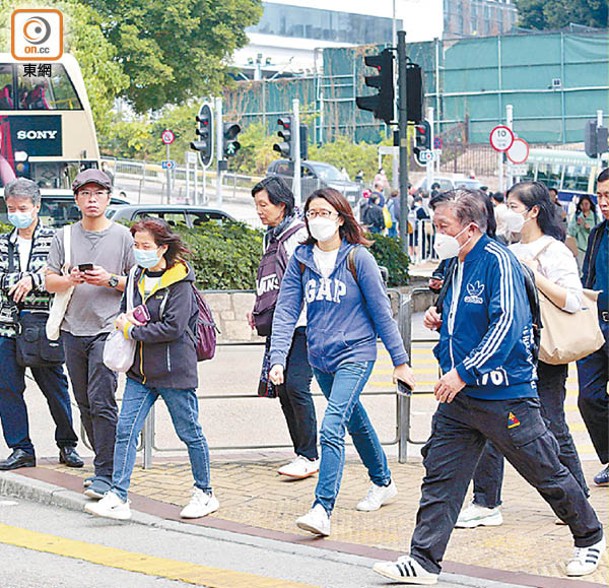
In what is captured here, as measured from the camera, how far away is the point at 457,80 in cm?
7062

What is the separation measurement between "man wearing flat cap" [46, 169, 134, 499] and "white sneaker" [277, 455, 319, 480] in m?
1.10

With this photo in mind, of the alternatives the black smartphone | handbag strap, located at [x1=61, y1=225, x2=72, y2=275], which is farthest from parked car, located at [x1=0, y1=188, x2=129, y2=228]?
the black smartphone

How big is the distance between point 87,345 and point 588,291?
2.78 metres

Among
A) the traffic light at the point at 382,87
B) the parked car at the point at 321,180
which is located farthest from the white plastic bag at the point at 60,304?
the parked car at the point at 321,180

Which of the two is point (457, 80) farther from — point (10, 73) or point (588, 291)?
point (588, 291)

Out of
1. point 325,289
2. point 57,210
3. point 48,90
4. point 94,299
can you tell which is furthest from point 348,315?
point 48,90

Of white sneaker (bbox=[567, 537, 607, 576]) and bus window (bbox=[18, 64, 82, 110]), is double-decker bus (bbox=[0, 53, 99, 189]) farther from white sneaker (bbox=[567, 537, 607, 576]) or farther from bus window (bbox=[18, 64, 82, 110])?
white sneaker (bbox=[567, 537, 607, 576])

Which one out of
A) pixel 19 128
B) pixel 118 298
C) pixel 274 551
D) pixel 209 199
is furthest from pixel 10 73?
pixel 209 199

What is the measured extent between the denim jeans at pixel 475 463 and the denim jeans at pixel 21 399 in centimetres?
324

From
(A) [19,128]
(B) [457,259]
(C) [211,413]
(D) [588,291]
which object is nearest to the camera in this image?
(B) [457,259]

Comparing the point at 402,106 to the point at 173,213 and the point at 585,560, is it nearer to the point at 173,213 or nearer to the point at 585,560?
the point at 173,213

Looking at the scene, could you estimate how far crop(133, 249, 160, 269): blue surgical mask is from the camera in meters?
7.08

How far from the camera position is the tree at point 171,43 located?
4212cm

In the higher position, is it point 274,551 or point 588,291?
point 588,291
